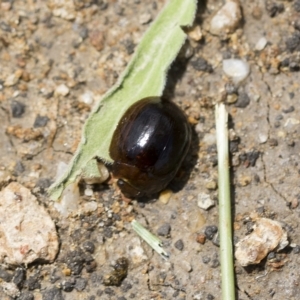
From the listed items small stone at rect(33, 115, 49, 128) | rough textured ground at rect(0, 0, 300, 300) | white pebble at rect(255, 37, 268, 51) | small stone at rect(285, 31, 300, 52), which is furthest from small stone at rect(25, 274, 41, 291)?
small stone at rect(285, 31, 300, 52)

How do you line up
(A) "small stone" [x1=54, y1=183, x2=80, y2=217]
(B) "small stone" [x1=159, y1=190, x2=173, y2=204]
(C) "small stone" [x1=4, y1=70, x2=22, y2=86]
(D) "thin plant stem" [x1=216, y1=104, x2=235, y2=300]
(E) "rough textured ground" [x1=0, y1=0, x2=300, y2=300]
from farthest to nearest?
1. (C) "small stone" [x1=4, y1=70, x2=22, y2=86]
2. (B) "small stone" [x1=159, y1=190, x2=173, y2=204]
3. (A) "small stone" [x1=54, y1=183, x2=80, y2=217]
4. (E) "rough textured ground" [x1=0, y1=0, x2=300, y2=300]
5. (D) "thin plant stem" [x1=216, y1=104, x2=235, y2=300]

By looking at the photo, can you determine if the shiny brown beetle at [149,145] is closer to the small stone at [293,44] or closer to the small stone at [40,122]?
the small stone at [40,122]

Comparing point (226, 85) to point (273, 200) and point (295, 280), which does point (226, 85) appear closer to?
point (273, 200)

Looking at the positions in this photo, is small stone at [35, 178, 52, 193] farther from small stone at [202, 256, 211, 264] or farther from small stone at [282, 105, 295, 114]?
small stone at [282, 105, 295, 114]

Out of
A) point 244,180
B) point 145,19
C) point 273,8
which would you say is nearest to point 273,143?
point 244,180

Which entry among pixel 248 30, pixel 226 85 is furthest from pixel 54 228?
pixel 248 30

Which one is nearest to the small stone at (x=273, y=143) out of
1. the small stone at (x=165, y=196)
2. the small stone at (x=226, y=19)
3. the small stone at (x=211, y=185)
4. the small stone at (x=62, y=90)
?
the small stone at (x=211, y=185)
